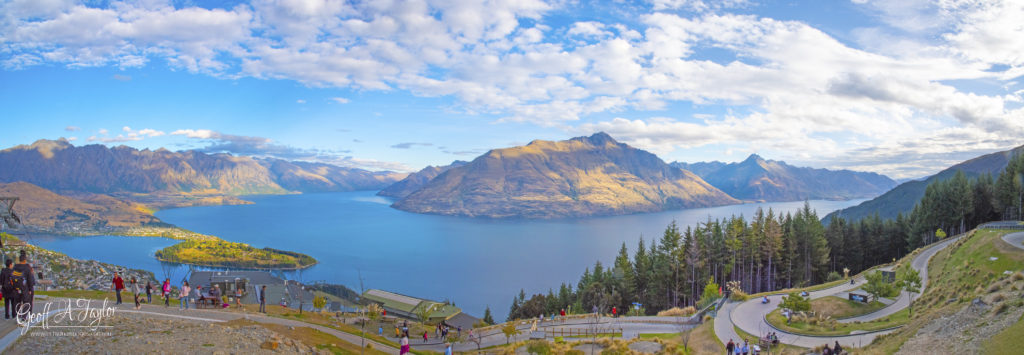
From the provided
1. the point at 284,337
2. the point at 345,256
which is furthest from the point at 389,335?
the point at 345,256

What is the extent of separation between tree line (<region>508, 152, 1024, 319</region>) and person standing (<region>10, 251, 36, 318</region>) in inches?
1958

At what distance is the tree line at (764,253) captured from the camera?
191ft

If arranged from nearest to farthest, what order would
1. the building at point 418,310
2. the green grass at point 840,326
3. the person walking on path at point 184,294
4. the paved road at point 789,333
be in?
the person walking on path at point 184,294 < the paved road at point 789,333 < the green grass at point 840,326 < the building at point 418,310

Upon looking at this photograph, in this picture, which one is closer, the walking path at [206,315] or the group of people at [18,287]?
the group of people at [18,287]

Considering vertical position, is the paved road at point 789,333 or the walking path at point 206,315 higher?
the walking path at point 206,315

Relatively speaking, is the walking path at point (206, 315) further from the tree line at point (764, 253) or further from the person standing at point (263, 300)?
the tree line at point (764, 253)

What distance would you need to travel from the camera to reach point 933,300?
1163 inches

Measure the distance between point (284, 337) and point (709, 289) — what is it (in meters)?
39.6

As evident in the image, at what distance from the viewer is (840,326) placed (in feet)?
93.1

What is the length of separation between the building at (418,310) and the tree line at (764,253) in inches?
517

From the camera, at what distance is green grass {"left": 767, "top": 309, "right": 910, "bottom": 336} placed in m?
26.7

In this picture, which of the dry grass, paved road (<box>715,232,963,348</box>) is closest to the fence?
paved road (<box>715,232,963,348</box>)

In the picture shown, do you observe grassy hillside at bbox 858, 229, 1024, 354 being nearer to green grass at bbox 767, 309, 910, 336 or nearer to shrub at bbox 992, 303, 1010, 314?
shrub at bbox 992, 303, 1010, 314

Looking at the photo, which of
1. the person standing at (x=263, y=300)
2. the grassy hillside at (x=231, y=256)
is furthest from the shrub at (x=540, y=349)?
the grassy hillside at (x=231, y=256)
